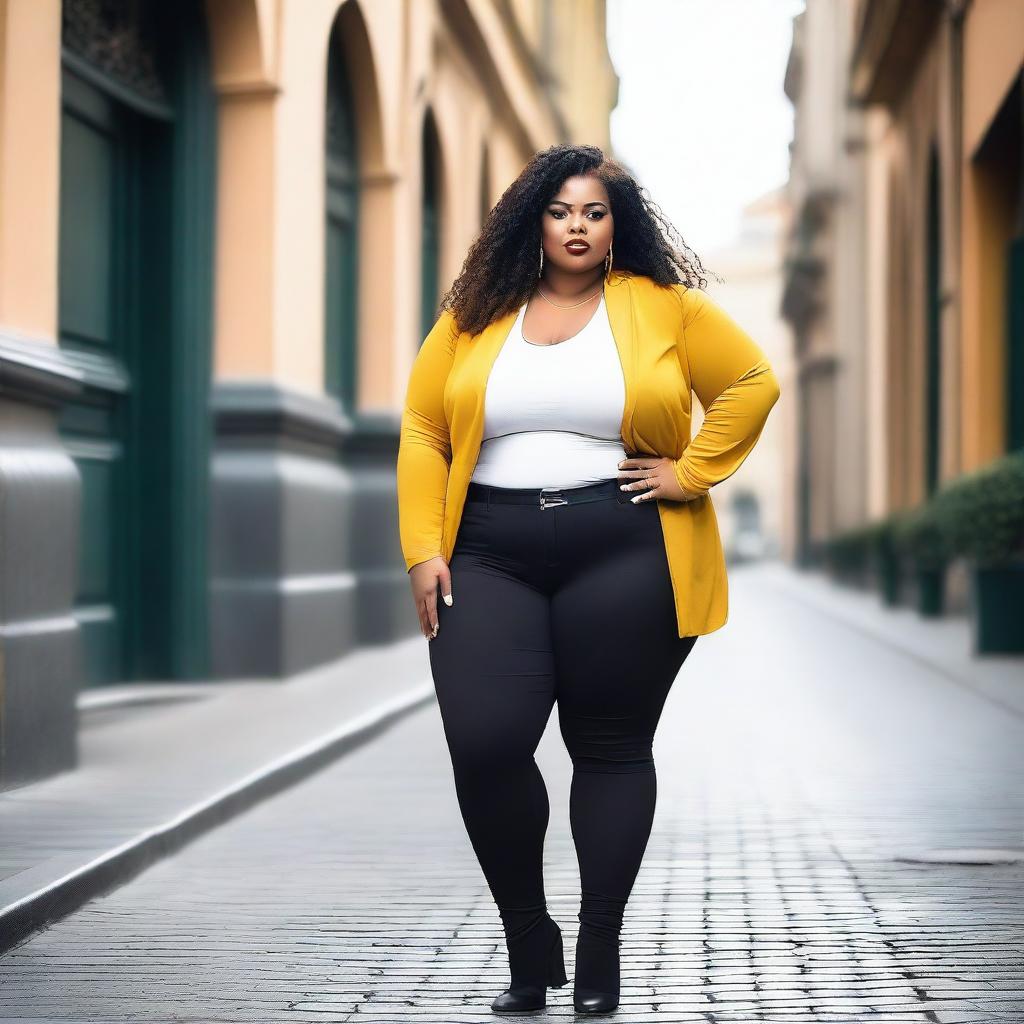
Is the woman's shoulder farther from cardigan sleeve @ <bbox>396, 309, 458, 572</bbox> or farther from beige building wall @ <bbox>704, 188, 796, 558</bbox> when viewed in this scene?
beige building wall @ <bbox>704, 188, 796, 558</bbox>

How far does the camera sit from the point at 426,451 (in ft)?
12.6

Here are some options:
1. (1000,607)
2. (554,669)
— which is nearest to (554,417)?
→ (554,669)

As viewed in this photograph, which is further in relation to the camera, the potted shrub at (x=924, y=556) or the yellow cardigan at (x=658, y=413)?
the potted shrub at (x=924, y=556)

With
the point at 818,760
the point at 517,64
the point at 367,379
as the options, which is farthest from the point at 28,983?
the point at 517,64

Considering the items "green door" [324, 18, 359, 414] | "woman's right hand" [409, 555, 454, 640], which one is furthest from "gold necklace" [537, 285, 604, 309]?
"green door" [324, 18, 359, 414]

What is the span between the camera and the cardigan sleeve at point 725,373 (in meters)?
3.85

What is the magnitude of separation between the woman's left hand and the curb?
6.59ft

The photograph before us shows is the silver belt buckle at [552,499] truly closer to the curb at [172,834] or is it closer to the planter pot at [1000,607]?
the curb at [172,834]

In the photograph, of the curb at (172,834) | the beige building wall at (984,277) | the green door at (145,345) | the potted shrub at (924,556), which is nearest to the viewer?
the curb at (172,834)

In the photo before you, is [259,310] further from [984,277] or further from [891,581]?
[891,581]

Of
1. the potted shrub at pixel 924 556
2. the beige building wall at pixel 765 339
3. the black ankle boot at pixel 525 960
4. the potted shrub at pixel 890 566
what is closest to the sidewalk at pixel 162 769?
the black ankle boot at pixel 525 960

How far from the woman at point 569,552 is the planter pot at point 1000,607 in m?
9.79

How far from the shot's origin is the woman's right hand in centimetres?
372

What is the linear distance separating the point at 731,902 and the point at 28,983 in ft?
6.37
